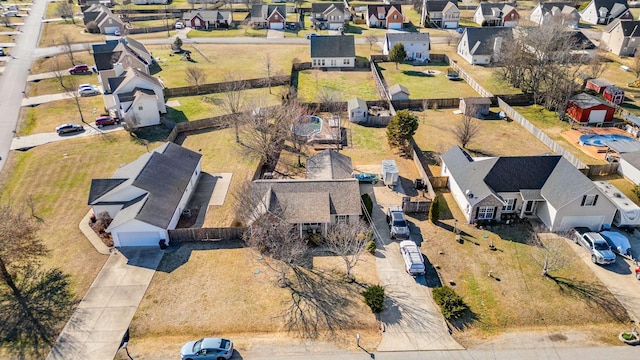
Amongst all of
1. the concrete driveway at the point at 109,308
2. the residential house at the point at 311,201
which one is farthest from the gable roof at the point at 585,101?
the concrete driveway at the point at 109,308

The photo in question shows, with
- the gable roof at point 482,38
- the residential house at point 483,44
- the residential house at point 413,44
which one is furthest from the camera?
the residential house at point 413,44

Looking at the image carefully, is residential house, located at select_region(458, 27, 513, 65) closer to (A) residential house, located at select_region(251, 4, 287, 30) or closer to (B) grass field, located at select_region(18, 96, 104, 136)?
(A) residential house, located at select_region(251, 4, 287, 30)

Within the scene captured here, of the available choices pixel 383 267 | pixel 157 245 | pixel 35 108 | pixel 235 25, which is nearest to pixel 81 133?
pixel 35 108

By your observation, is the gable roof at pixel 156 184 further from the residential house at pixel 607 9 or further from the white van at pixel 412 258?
the residential house at pixel 607 9

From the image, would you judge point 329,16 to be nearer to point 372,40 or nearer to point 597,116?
point 372,40

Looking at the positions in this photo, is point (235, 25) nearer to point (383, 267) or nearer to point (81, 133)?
point (81, 133)

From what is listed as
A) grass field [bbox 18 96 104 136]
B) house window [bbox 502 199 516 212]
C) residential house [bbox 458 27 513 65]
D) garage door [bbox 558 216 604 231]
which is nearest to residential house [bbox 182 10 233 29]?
grass field [bbox 18 96 104 136]
